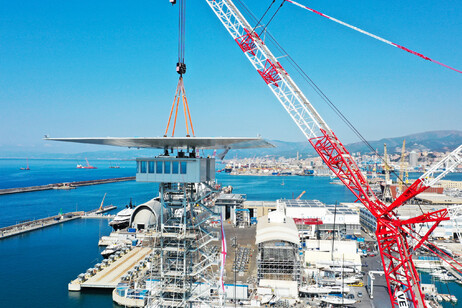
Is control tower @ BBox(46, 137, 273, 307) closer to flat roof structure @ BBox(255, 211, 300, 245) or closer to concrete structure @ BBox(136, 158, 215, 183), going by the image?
concrete structure @ BBox(136, 158, 215, 183)

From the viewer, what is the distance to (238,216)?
33.1m

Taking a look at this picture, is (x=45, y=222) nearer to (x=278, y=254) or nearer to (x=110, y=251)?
(x=110, y=251)

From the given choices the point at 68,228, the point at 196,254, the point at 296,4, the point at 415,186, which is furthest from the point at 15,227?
the point at 415,186

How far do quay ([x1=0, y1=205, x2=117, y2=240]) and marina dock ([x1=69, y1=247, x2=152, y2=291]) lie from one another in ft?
51.0

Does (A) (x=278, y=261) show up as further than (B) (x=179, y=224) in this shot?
Yes

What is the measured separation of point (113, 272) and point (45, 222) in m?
21.0

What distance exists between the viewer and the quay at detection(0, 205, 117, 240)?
31006 mm

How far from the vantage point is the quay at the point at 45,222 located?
102 feet

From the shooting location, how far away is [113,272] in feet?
62.6

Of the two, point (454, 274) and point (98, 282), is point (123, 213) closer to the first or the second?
point (98, 282)

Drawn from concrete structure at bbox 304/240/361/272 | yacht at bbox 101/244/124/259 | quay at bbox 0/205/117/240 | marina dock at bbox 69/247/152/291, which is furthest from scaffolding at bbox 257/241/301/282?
quay at bbox 0/205/117/240

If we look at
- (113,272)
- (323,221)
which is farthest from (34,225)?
(323,221)

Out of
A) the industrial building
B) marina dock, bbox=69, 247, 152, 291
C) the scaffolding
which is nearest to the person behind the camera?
the industrial building

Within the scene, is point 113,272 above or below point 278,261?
below
